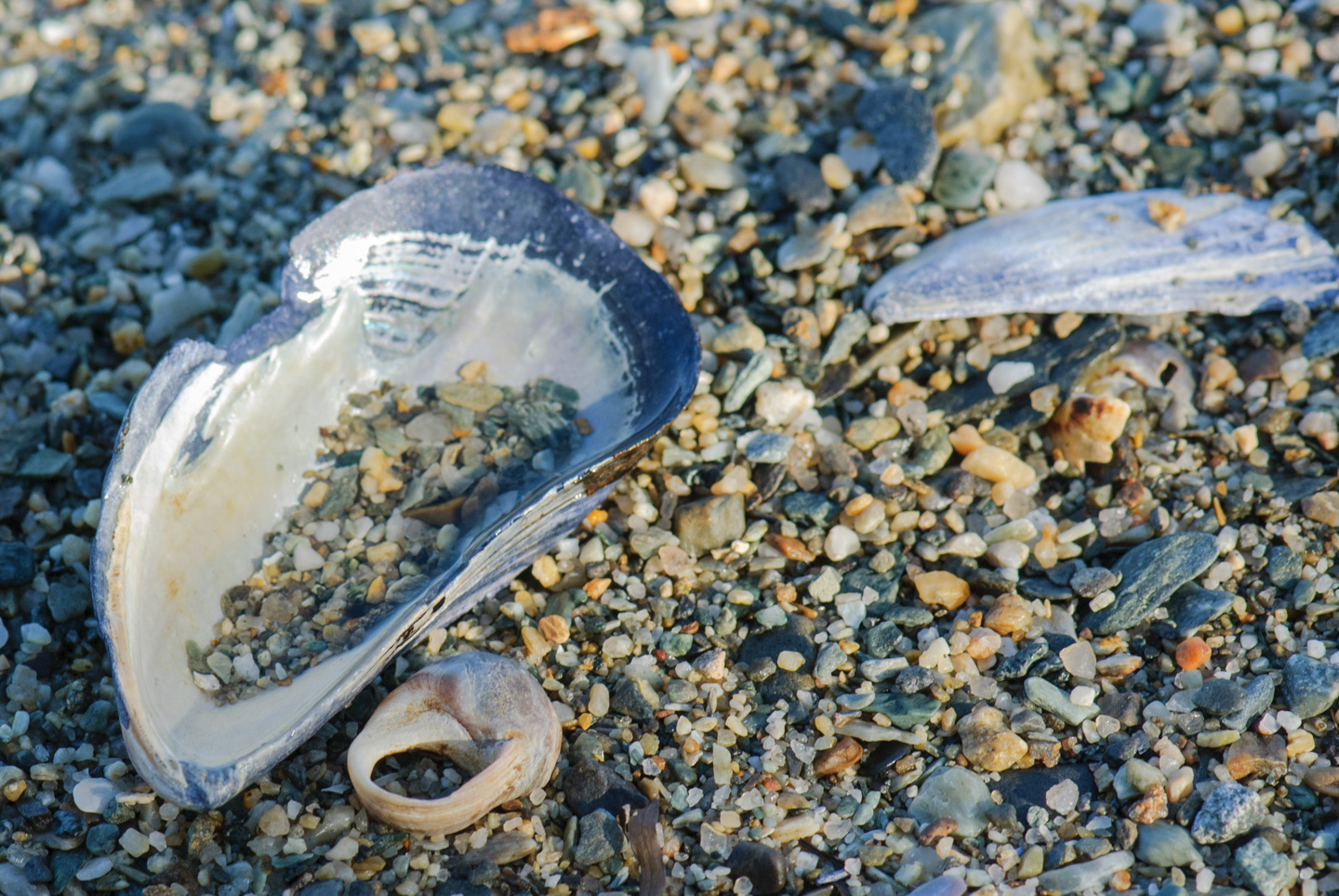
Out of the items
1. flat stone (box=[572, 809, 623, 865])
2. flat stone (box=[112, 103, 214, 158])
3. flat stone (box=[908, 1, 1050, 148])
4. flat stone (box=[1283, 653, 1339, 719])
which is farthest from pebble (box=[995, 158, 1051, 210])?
flat stone (box=[112, 103, 214, 158])

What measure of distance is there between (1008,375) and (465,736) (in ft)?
5.89

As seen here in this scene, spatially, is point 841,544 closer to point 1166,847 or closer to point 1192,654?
point 1192,654

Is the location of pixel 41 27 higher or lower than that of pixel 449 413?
higher

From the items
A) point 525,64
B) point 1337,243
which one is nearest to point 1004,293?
point 1337,243

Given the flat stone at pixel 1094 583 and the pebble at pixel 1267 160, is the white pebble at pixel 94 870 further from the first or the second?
the pebble at pixel 1267 160

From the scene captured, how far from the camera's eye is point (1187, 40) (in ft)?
12.0

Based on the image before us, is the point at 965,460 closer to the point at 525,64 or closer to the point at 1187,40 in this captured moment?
the point at 1187,40

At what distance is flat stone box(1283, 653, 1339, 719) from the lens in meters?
2.32

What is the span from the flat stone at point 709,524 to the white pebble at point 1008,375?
0.85m

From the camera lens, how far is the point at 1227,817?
2158mm

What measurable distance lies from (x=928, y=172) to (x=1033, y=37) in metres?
0.76

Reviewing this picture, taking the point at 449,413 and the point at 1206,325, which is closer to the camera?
the point at 449,413

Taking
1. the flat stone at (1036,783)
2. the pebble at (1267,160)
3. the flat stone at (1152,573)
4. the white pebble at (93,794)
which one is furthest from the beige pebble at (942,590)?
the white pebble at (93,794)

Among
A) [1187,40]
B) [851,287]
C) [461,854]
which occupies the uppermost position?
[1187,40]
